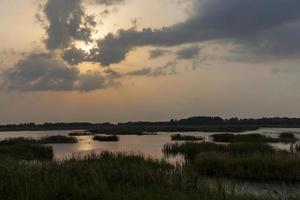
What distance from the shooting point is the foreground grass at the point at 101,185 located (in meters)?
12.1

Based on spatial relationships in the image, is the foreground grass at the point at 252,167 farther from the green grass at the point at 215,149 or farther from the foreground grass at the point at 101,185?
the foreground grass at the point at 101,185

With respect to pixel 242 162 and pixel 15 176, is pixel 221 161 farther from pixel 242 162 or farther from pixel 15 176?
pixel 15 176

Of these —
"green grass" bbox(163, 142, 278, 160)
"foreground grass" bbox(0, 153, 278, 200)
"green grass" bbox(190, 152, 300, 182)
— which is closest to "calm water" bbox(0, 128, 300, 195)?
"green grass" bbox(163, 142, 278, 160)

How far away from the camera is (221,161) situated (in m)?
25.2

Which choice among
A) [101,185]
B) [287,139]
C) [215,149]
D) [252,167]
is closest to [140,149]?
[215,149]

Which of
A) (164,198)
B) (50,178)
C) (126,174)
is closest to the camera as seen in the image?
(164,198)

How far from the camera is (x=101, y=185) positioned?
42.1ft

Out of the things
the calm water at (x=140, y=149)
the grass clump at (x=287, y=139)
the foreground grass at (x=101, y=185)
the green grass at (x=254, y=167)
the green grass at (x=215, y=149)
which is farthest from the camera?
the grass clump at (x=287, y=139)

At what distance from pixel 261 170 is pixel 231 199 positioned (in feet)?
38.8

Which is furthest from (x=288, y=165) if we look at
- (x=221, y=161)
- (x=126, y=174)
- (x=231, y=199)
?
(x=231, y=199)

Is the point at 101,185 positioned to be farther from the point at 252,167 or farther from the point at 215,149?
the point at 215,149

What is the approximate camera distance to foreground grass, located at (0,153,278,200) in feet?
39.7

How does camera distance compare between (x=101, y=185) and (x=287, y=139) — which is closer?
(x=101, y=185)

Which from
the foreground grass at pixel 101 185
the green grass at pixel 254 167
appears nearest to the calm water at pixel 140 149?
the green grass at pixel 254 167
